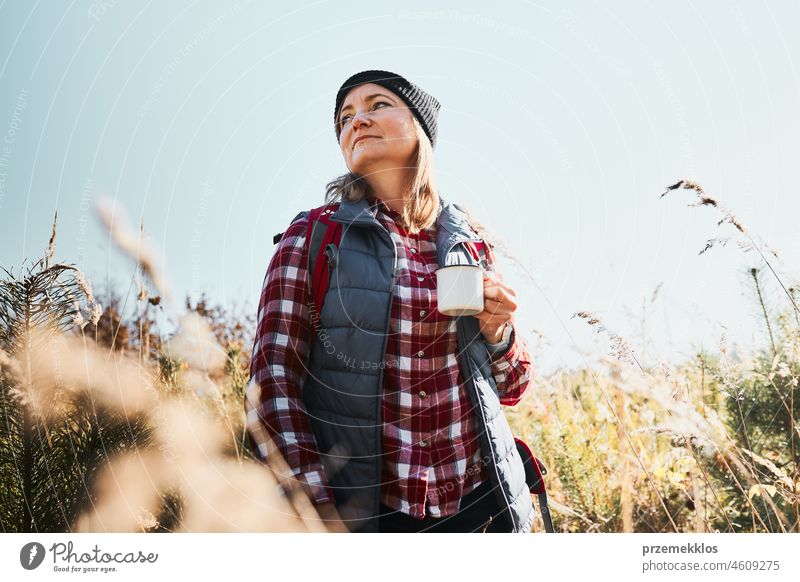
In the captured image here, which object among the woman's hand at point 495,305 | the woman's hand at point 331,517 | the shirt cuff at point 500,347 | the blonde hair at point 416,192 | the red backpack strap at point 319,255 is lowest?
the woman's hand at point 331,517

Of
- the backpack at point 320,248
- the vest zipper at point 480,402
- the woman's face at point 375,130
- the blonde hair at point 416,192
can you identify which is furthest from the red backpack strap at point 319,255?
the vest zipper at point 480,402

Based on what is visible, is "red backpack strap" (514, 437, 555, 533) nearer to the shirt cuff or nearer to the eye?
the shirt cuff

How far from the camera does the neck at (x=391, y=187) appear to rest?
1.90 m

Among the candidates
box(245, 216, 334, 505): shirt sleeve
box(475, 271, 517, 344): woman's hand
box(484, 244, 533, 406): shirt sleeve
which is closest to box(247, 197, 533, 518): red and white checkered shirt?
box(245, 216, 334, 505): shirt sleeve

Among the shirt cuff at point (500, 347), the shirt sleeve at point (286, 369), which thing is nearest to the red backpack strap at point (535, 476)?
the shirt cuff at point (500, 347)

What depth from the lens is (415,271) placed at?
1.74 metres

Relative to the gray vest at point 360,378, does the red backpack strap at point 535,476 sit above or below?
below

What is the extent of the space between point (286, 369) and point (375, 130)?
0.81m

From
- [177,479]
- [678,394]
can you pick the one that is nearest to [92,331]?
[177,479]

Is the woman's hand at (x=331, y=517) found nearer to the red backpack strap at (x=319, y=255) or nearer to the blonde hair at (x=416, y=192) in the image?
the red backpack strap at (x=319, y=255)

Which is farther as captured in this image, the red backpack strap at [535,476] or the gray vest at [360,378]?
the red backpack strap at [535,476]

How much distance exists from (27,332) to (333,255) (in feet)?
3.05

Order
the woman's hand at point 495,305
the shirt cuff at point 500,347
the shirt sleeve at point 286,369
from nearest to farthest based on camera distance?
the shirt sleeve at point 286,369 < the woman's hand at point 495,305 < the shirt cuff at point 500,347

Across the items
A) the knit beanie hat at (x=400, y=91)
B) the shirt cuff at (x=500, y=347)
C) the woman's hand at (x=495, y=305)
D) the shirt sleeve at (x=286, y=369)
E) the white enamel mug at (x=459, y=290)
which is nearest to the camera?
the shirt sleeve at (x=286, y=369)
